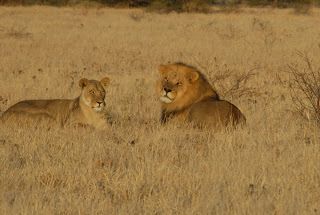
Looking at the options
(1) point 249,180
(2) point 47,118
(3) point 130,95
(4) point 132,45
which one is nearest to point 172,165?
(1) point 249,180

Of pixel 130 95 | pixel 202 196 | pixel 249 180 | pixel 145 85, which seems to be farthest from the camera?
pixel 145 85

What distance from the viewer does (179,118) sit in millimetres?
8391

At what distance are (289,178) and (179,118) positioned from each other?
273cm

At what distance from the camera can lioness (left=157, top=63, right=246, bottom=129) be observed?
8.12 metres

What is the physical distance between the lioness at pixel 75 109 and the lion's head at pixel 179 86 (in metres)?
0.66

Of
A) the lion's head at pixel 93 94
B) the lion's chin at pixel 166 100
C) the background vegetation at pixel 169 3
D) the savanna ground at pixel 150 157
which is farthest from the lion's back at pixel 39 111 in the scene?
the background vegetation at pixel 169 3

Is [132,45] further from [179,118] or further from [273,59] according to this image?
[179,118]

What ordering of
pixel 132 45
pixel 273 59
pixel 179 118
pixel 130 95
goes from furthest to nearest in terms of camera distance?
pixel 132 45
pixel 273 59
pixel 130 95
pixel 179 118

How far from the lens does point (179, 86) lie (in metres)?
8.41

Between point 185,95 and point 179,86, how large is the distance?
13 cm

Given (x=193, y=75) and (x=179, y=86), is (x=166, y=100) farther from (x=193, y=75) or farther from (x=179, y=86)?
(x=193, y=75)

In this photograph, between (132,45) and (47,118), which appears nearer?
(47,118)

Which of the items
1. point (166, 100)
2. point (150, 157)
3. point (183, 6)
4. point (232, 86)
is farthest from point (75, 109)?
point (183, 6)

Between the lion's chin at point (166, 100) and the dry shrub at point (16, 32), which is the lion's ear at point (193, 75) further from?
the dry shrub at point (16, 32)
